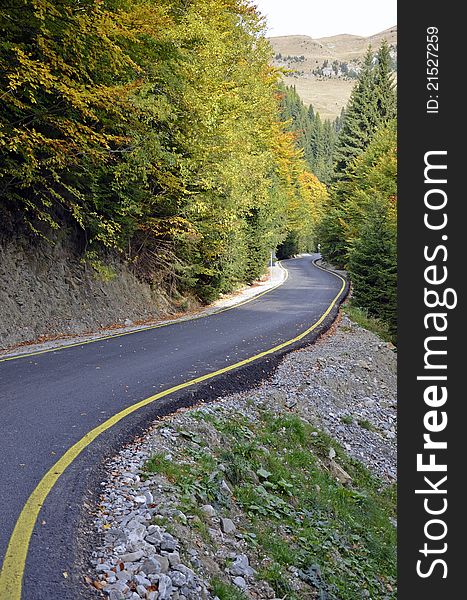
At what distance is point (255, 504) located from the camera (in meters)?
5.76

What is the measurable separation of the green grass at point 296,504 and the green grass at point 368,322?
32.3 ft

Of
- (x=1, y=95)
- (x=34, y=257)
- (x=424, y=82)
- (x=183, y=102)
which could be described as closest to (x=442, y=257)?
(x=424, y=82)

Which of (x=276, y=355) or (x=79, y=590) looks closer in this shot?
(x=79, y=590)

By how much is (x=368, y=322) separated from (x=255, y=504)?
48.1 feet

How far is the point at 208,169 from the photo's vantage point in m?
17.4

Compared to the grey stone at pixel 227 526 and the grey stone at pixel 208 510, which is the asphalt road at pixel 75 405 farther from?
the grey stone at pixel 227 526

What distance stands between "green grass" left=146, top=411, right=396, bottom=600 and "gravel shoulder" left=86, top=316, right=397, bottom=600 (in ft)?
0.05

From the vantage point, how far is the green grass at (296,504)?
16.5ft

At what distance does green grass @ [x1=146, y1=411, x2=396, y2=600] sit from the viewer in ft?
16.5

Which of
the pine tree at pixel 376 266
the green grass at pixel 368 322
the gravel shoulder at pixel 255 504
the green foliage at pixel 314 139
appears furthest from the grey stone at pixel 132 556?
the green foliage at pixel 314 139

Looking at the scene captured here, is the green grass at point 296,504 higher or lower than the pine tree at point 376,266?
lower

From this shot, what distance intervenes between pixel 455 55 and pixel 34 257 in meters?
11.4

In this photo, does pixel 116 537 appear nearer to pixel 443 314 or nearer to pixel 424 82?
pixel 443 314

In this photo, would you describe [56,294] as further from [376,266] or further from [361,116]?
[361,116]
